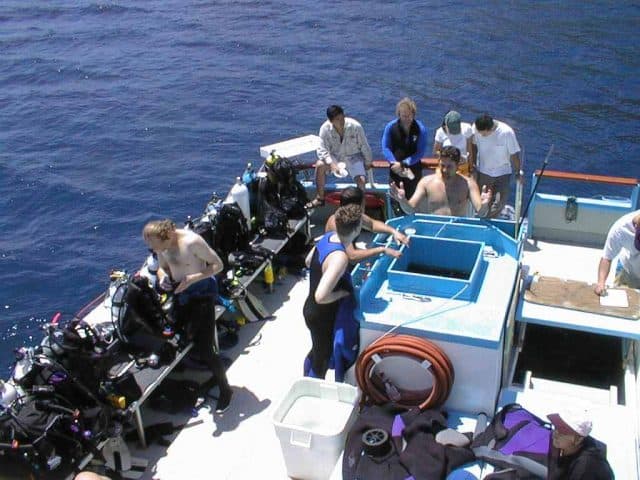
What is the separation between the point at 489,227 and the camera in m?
5.78

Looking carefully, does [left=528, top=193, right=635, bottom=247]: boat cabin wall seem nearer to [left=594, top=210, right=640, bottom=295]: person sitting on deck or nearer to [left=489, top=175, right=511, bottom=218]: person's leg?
[left=489, top=175, right=511, bottom=218]: person's leg

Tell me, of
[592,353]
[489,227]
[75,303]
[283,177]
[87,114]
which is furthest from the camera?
[87,114]

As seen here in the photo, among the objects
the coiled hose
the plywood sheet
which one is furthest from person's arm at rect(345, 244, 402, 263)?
the plywood sheet

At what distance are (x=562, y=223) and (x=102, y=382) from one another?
206 inches

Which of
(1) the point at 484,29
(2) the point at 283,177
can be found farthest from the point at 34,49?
(2) the point at 283,177

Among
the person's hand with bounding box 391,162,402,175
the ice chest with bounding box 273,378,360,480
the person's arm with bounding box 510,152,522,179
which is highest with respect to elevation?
the person's arm with bounding box 510,152,522,179

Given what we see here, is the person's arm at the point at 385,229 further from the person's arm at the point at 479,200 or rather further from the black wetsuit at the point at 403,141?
the black wetsuit at the point at 403,141

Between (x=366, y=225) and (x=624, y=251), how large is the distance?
7.10ft

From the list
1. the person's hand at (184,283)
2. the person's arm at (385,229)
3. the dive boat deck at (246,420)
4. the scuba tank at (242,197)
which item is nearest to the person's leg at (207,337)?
the person's hand at (184,283)

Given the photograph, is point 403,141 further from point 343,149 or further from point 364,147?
point 343,149

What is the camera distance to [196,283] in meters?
5.45

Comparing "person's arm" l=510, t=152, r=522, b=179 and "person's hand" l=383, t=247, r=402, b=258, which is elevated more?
"person's arm" l=510, t=152, r=522, b=179

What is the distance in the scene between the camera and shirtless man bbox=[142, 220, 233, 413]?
532 cm

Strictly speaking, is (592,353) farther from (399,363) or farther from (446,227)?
(399,363)
